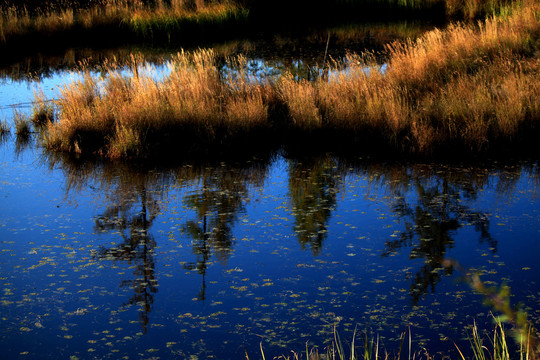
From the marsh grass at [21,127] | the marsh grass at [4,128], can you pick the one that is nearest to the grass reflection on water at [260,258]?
the marsh grass at [21,127]

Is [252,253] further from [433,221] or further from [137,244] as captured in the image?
[433,221]

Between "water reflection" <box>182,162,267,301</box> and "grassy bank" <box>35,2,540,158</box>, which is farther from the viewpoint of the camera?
"grassy bank" <box>35,2,540,158</box>

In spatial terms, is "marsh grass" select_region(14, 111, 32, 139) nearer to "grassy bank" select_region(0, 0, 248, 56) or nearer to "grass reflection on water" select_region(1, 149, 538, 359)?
"grass reflection on water" select_region(1, 149, 538, 359)

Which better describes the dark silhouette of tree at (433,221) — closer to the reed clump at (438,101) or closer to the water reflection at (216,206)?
the reed clump at (438,101)

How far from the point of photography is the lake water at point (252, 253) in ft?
14.0

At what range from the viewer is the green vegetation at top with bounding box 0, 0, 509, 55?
1806 centimetres

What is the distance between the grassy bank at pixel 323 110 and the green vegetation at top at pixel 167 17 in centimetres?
Answer: 866

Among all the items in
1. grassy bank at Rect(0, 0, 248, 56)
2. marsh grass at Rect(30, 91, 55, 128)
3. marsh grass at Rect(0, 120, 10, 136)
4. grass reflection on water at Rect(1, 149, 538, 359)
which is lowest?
grass reflection on water at Rect(1, 149, 538, 359)

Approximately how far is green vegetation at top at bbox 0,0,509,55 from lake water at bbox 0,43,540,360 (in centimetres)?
1069

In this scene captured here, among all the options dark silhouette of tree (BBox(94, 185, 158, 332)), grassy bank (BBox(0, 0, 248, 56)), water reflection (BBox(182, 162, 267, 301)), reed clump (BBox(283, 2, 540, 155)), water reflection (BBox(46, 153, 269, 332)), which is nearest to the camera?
dark silhouette of tree (BBox(94, 185, 158, 332))

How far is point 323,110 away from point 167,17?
442 inches

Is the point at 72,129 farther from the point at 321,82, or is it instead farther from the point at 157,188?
the point at 321,82

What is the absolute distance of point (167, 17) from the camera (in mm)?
19266

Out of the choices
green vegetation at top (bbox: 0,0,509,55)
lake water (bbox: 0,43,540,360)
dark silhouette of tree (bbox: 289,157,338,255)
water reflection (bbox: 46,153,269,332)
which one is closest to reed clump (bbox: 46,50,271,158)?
water reflection (bbox: 46,153,269,332)
